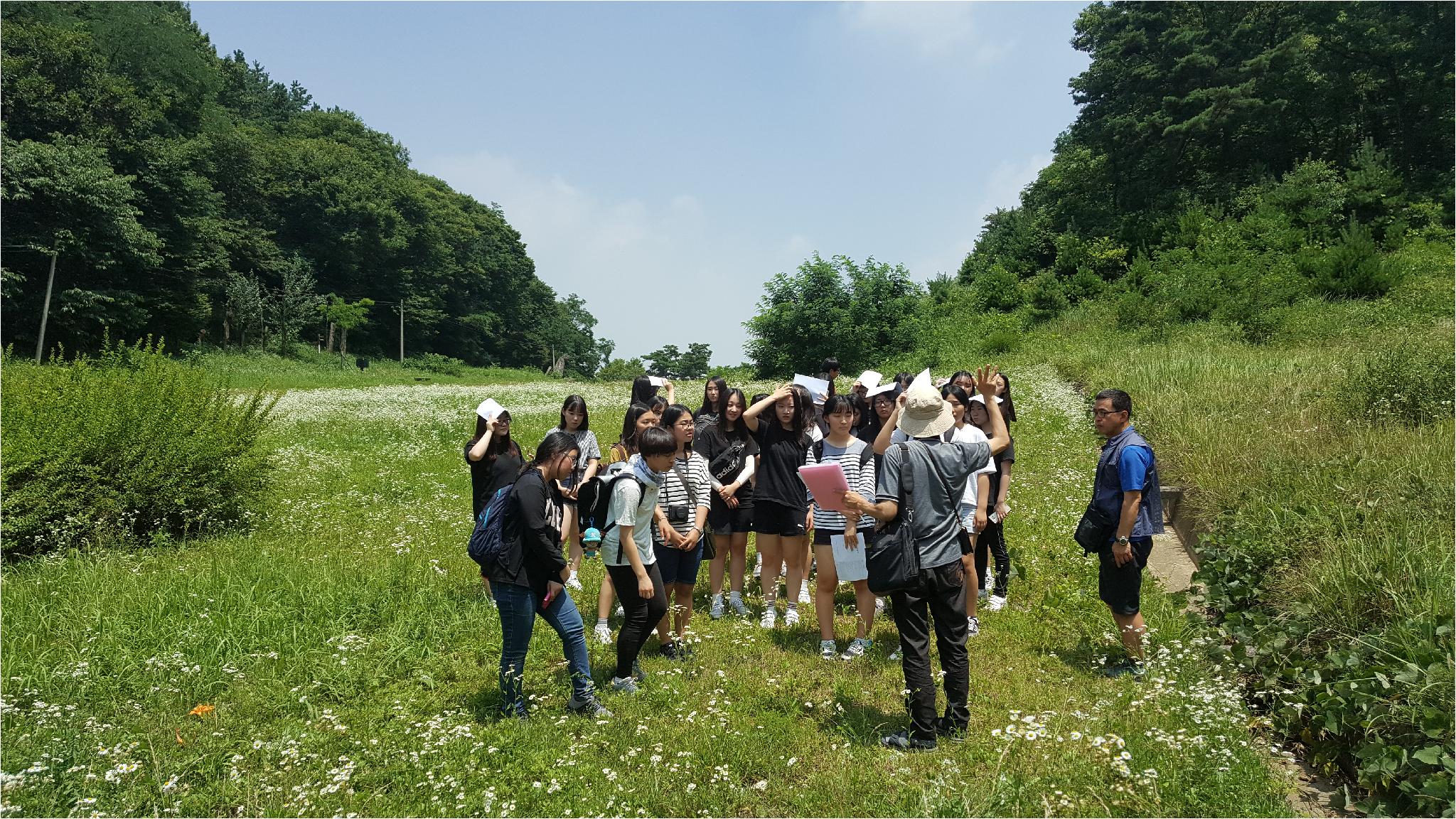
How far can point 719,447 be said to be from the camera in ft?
23.9

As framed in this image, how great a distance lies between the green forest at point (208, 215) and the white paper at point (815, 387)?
26271 mm

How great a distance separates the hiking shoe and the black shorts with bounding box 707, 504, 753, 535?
3046mm

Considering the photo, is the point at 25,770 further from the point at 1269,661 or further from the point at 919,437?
the point at 1269,661

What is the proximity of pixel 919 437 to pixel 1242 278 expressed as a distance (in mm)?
27601

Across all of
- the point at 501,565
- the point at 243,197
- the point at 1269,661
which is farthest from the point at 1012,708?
the point at 243,197

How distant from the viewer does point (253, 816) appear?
4090mm

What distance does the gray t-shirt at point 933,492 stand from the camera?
4.71m

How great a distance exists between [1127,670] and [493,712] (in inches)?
178

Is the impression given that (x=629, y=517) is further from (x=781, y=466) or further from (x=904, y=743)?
(x=904, y=743)

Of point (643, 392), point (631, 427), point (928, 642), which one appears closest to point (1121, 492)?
point (928, 642)

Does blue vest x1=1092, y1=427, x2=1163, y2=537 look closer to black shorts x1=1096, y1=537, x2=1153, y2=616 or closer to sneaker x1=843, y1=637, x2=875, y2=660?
black shorts x1=1096, y1=537, x2=1153, y2=616

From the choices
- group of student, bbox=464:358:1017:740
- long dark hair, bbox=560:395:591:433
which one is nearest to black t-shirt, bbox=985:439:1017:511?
group of student, bbox=464:358:1017:740

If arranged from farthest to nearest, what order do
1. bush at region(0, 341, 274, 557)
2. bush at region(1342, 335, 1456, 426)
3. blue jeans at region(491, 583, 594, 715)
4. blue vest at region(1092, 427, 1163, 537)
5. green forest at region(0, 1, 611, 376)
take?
green forest at region(0, 1, 611, 376), bush at region(1342, 335, 1456, 426), bush at region(0, 341, 274, 557), blue vest at region(1092, 427, 1163, 537), blue jeans at region(491, 583, 594, 715)

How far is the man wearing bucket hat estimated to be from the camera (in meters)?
4.69
